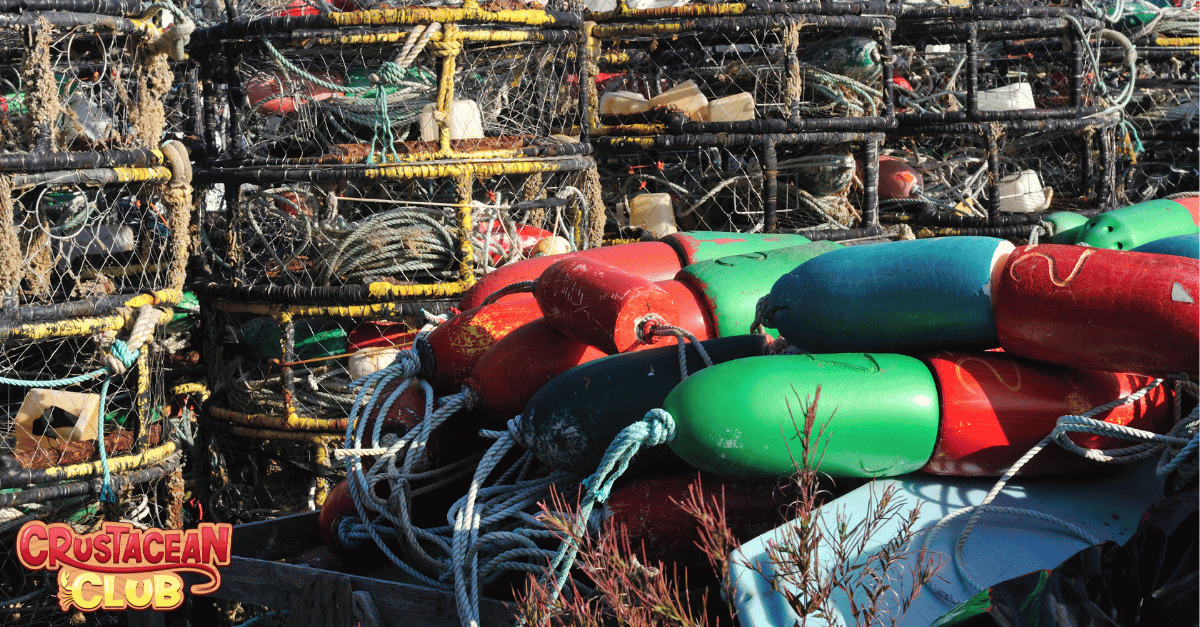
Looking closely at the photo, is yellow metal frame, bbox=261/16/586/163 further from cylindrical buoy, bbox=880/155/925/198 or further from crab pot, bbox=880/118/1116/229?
crab pot, bbox=880/118/1116/229

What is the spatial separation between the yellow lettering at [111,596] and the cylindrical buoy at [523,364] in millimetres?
1532

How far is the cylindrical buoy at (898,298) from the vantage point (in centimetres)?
240

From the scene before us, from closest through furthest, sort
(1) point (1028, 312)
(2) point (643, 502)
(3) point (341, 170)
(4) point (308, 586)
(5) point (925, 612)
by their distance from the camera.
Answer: (5) point (925, 612), (1) point (1028, 312), (2) point (643, 502), (4) point (308, 586), (3) point (341, 170)

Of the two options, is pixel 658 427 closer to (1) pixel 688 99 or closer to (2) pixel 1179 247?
(2) pixel 1179 247

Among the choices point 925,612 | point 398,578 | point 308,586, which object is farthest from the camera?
point 398,578

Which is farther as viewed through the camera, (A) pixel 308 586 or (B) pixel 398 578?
(B) pixel 398 578

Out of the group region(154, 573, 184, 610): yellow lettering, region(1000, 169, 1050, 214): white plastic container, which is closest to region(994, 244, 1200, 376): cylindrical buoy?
region(154, 573, 184, 610): yellow lettering

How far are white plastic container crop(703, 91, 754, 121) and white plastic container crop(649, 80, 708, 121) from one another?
6 cm

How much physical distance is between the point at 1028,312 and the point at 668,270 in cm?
156

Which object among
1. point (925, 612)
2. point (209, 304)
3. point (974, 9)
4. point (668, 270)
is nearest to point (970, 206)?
point (974, 9)

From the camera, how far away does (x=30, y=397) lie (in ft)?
14.6

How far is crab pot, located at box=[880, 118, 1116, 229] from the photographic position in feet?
20.6

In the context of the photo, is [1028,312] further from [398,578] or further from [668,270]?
[398,578]

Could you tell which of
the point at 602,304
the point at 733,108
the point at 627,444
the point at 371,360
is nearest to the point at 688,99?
the point at 733,108
